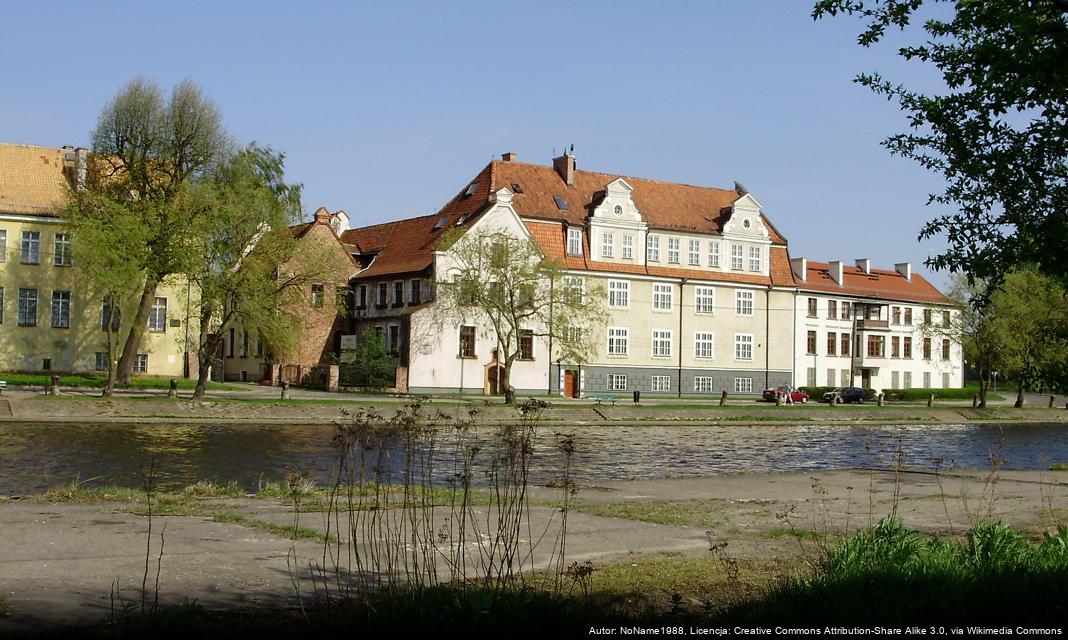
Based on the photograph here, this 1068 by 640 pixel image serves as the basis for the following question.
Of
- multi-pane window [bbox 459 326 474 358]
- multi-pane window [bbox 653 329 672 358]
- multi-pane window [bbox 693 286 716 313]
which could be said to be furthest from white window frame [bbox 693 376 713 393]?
multi-pane window [bbox 459 326 474 358]

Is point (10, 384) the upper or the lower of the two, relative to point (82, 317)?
lower

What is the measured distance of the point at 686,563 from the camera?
10.1 metres

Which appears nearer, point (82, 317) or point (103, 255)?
point (103, 255)

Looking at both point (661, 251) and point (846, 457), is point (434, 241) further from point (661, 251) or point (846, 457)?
point (846, 457)

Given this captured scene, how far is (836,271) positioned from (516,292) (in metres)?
40.4

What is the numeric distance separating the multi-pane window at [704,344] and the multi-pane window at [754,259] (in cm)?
654

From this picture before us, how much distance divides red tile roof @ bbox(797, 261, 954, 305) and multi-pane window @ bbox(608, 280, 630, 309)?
1881 cm

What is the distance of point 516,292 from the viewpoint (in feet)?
194

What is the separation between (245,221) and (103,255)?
6231 millimetres

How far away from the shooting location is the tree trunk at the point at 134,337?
54688 millimetres

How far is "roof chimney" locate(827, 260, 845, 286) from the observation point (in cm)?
8919

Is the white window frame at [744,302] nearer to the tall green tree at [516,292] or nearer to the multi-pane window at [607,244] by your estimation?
the multi-pane window at [607,244]

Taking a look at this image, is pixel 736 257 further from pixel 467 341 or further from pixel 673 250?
pixel 467 341

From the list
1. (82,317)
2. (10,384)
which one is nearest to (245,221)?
(10,384)
